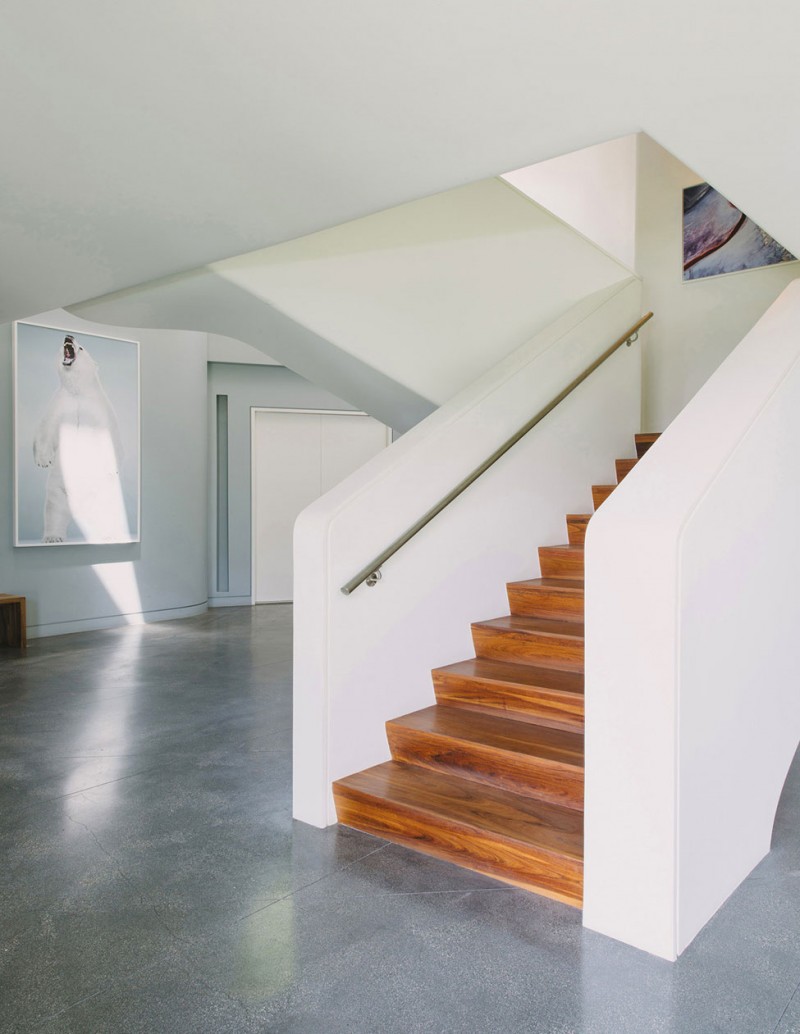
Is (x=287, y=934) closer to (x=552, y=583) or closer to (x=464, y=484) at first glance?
(x=464, y=484)

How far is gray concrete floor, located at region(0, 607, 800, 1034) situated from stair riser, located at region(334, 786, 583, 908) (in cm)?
5

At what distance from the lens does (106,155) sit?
266cm

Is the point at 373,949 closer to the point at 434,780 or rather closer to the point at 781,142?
the point at 434,780

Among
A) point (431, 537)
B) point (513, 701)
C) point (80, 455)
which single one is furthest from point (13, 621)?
point (513, 701)

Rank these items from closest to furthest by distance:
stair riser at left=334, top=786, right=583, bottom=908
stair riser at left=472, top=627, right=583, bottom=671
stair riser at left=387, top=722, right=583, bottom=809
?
stair riser at left=334, top=786, right=583, bottom=908
stair riser at left=387, top=722, right=583, bottom=809
stair riser at left=472, top=627, right=583, bottom=671

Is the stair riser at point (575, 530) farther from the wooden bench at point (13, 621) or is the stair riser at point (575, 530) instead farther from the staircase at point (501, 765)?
the wooden bench at point (13, 621)

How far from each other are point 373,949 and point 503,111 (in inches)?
94.8

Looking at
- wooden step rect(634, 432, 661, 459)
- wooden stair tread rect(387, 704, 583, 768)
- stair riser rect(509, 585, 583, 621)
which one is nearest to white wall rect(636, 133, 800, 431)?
wooden step rect(634, 432, 661, 459)

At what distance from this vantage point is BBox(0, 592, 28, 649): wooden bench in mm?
7031

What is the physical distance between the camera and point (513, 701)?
10.8 ft

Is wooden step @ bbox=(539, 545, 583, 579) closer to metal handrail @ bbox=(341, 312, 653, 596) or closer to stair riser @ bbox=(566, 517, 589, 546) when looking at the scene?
stair riser @ bbox=(566, 517, 589, 546)

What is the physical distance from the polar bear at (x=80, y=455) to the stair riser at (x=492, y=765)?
18.3ft

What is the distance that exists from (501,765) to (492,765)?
0.04 m

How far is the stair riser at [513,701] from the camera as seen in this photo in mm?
3119
